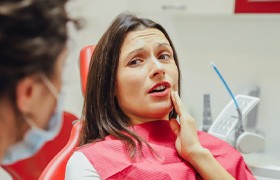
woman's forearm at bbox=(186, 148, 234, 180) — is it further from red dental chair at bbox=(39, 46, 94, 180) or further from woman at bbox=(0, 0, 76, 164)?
woman at bbox=(0, 0, 76, 164)

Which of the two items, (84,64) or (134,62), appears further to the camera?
(84,64)

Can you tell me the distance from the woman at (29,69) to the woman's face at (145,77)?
26.1 inches

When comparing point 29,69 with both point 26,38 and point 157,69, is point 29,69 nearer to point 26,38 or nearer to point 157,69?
point 26,38

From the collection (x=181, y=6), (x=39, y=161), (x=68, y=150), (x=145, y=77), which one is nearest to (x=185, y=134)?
(x=145, y=77)

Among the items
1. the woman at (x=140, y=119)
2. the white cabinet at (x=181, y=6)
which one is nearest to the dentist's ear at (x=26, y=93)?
the woman at (x=140, y=119)

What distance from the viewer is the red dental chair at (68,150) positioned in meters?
1.19

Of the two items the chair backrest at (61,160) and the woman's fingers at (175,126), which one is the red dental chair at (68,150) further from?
the woman's fingers at (175,126)

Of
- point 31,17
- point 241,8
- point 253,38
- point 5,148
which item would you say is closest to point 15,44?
point 31,17

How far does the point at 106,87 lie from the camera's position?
1.31m

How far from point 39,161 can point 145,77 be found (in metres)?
0.46

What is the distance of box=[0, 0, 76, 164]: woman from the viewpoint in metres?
0.50

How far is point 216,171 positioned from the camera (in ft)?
3.88

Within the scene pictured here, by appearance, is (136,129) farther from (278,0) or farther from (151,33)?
(278,0)

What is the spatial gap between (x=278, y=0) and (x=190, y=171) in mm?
988
